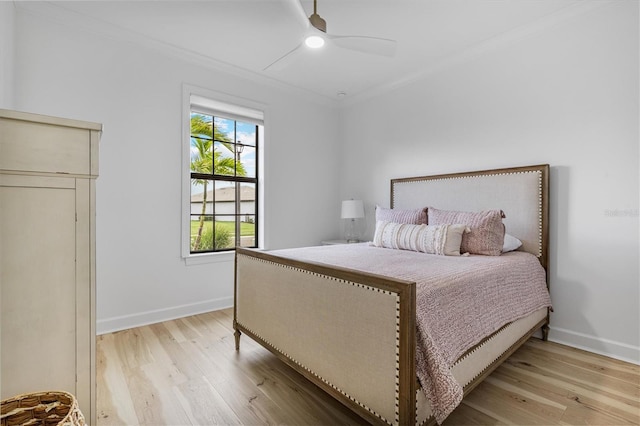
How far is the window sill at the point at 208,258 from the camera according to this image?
10.6 ft

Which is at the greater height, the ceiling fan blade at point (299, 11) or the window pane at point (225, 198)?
the ceiling fan blade at point (299, 11)

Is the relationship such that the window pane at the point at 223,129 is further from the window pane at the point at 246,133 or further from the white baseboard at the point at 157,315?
the white baseboard at the point at 157,315

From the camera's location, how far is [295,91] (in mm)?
4004

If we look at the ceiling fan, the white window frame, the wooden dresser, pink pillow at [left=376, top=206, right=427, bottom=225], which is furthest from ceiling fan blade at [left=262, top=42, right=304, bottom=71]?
pink pillow at [left=376, top=206, right=427, bottom=225]

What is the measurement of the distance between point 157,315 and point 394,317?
2.55 metres

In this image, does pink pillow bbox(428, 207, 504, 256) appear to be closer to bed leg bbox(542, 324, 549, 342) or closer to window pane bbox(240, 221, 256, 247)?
bed leg bbox(542, 324, 549, 342)

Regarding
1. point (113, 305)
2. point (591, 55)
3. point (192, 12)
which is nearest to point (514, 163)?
point (591, 55)

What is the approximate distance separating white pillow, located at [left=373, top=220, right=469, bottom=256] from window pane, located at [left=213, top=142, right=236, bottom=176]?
1846 mm

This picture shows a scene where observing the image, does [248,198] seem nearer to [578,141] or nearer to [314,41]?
[314,41]

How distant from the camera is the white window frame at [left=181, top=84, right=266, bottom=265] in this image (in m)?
3.17

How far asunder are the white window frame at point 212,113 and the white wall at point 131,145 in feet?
0.17

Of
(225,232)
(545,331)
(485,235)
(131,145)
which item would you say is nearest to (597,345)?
(545,331)

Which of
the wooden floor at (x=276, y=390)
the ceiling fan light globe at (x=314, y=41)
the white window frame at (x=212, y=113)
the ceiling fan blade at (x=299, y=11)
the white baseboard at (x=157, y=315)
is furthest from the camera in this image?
the white window frame at (x=212, y=113)

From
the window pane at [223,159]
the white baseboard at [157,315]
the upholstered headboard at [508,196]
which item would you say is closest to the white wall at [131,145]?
the white baseboard at [157,315]
